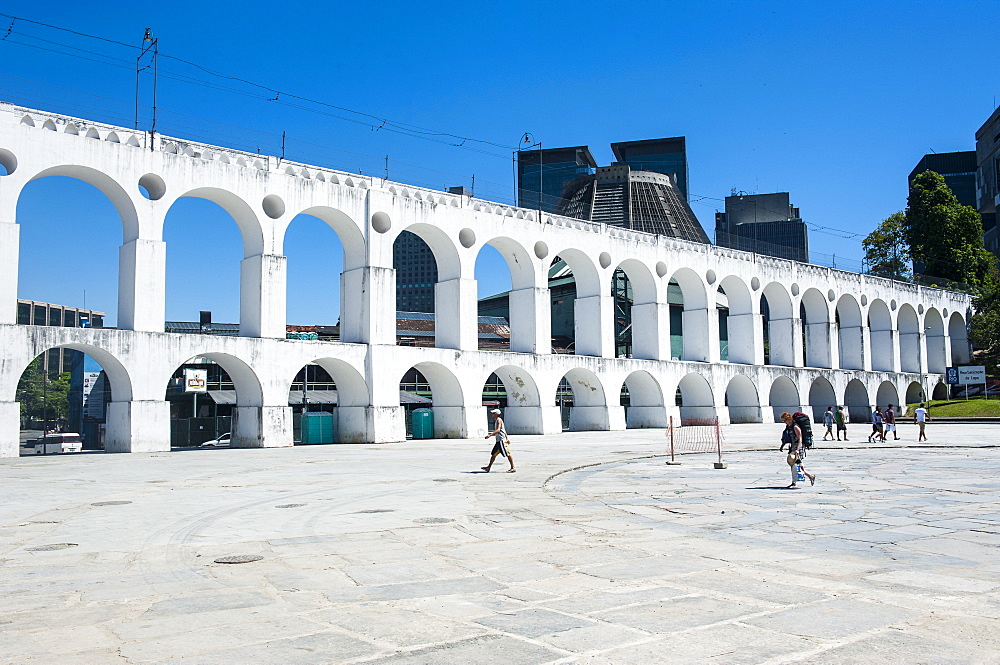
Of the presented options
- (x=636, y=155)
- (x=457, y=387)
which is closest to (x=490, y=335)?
(x=457, y=387)

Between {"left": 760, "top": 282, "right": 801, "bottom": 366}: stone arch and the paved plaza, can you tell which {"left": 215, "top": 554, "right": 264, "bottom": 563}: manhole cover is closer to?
the paved plaza

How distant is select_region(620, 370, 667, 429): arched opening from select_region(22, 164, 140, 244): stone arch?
28.1 meters

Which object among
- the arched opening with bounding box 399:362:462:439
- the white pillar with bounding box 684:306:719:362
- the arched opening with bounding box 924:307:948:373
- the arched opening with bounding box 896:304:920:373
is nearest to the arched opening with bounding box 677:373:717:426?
the white pillar with bounding box 684:306:719:362

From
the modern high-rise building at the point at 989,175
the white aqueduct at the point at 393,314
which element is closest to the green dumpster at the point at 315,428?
the white aqueduct at the point at 393,314

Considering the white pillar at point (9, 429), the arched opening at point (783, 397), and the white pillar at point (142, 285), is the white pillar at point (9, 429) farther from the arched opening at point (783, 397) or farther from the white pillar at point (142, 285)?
the arched opening at point (783, 397)

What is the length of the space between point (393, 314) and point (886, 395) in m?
45.8

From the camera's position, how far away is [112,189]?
30.5 metres

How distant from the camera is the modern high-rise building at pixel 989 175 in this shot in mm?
83375

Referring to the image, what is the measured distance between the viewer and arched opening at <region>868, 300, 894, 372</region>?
218ft

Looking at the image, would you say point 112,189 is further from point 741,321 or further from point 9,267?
point 741,321

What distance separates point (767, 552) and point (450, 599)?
13.0 feet

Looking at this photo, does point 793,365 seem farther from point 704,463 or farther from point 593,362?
point 704,463

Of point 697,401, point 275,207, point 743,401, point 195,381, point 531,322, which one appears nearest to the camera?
point 275,207

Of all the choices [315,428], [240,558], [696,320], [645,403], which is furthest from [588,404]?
[240,558]
